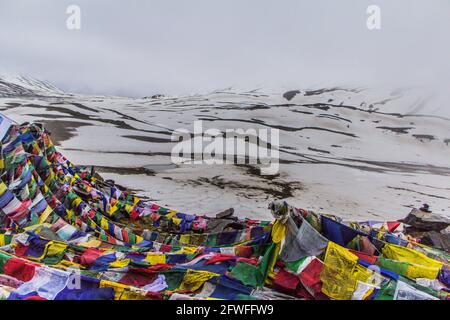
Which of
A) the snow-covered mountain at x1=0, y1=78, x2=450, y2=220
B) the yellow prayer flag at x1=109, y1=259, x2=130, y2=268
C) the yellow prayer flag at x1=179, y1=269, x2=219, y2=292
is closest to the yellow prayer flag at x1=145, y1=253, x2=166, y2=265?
the yellow prayer flag at x1=109, y1=259, x2=130, y2=268

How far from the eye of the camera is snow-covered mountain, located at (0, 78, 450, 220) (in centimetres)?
1226

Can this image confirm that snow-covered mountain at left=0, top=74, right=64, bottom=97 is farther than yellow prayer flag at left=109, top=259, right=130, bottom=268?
Yes

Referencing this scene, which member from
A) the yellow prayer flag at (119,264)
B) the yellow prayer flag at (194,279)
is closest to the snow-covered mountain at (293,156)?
the yellow prayer flag at (119,264)

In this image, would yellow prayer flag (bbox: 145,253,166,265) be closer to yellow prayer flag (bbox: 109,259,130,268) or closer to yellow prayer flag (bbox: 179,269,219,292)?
yellow prayer flag (bbox: 109,259,130,268)

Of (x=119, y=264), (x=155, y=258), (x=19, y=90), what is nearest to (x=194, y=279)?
(x=155, y=258)

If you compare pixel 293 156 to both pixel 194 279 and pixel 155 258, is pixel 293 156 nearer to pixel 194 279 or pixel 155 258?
pixel 155 258

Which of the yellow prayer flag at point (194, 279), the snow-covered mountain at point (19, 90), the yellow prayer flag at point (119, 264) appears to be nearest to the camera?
the yellow prayer flag at point (194, 279)

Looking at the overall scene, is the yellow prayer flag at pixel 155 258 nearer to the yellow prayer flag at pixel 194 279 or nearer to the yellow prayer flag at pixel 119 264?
the yellow prayer flag at pixel 119 264

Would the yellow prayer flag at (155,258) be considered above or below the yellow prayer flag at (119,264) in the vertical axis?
→ below

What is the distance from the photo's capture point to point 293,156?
23562 millimetres

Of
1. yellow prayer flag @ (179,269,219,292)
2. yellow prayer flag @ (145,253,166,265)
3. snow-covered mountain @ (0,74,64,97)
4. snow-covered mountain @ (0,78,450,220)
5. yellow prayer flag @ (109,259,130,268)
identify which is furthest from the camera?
snow-covered mountain @ (0,74,64,97)

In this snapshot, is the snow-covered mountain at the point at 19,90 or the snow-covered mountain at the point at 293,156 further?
the snow-covered mountain at the point at 19,90

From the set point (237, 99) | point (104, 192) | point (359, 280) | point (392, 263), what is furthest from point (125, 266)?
point (237, 99)

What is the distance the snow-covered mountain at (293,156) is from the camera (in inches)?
483
